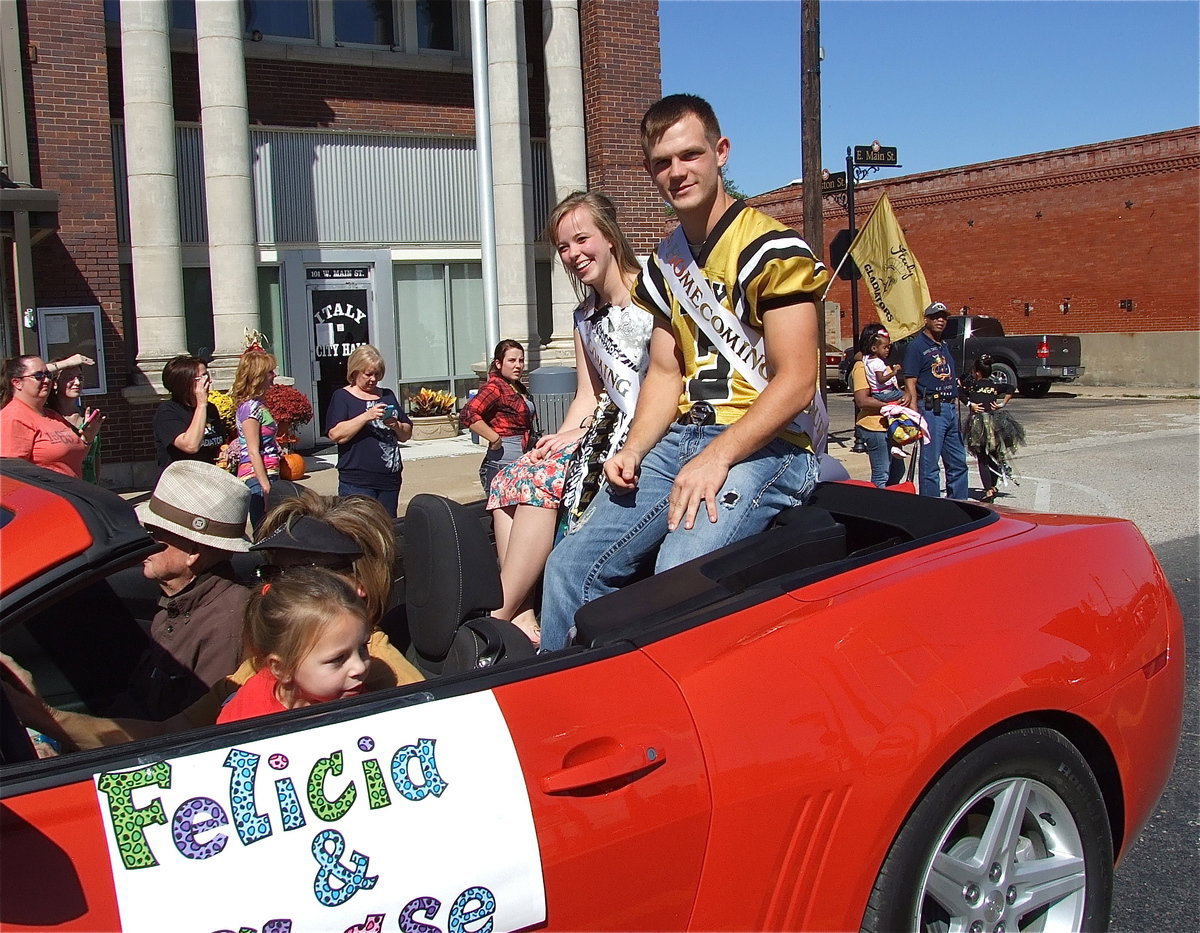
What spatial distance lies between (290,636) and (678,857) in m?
0.93

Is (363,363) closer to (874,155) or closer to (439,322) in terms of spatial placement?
(439,322)

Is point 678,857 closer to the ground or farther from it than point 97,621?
closer to the ground

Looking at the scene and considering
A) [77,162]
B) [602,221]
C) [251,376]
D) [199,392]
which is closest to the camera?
[602,221]

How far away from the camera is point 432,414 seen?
1573 cm

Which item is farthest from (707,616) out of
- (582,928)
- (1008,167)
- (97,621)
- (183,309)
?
(1008,167)

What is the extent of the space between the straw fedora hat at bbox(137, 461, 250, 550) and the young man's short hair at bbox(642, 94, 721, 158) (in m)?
1.51

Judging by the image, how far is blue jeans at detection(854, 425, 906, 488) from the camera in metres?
10.2

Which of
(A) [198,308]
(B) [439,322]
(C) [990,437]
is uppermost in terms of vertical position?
(A) [198,308]

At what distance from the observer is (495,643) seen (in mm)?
2480

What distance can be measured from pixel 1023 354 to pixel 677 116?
75.0 ft

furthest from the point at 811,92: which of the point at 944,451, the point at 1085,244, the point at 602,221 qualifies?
the point at 1085,244

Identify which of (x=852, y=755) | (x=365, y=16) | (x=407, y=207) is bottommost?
(x=852, y=755)

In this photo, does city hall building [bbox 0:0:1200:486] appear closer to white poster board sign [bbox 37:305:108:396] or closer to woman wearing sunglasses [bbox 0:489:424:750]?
white poster board sign [bbox 37:305:108:396]

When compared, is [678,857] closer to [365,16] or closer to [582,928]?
[582,928]
